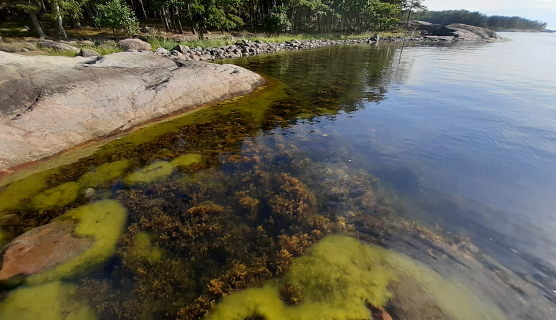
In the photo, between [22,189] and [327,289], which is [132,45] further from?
[327,289]

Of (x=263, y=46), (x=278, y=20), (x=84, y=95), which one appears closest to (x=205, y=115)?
(x=84, y=95)

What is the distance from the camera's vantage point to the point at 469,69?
20125mm

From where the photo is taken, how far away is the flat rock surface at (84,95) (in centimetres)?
720

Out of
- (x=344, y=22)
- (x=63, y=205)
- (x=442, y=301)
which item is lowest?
(x=442, y=301)

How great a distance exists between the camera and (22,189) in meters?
5.71

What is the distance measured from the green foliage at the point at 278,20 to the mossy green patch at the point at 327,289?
5657cm

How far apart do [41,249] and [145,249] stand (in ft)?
5.73

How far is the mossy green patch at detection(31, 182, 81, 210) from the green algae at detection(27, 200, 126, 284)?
1.94 ft

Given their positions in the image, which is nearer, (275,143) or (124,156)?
(124,156)

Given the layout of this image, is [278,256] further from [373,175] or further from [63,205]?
[63,205]

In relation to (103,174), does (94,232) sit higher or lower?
lower

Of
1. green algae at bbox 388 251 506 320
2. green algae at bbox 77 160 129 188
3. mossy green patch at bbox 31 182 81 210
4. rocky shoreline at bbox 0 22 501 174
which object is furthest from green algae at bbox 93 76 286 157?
green algae at bbox 388 251 506 320

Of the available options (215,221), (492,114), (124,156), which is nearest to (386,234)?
(215,221)

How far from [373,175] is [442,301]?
3.23 meters
